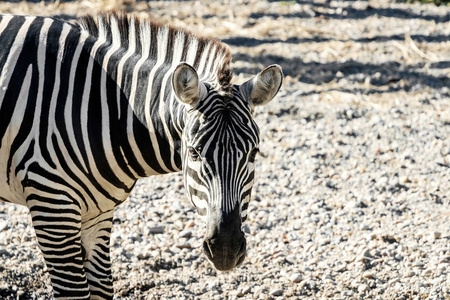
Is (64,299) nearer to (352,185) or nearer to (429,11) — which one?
(352,185)

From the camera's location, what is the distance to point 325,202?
272 inches

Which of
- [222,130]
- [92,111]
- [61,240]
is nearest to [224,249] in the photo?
[222,130]

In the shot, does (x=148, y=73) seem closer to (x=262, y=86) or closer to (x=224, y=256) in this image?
(x=262, y=86)

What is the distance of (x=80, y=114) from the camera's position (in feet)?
12.4

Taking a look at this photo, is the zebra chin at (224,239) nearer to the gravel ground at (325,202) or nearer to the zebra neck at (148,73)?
the zebra neck at (148,73)

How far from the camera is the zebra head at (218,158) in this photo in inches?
128

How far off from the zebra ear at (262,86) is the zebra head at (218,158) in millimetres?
24

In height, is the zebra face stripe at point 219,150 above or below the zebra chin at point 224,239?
above

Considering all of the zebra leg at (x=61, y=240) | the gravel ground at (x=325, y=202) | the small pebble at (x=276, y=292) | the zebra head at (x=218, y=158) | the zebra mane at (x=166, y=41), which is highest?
the zebra mane at (x=166, y=41)

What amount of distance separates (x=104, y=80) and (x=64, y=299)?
152 cm

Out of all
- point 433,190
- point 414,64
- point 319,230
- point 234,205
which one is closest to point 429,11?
point 414,64

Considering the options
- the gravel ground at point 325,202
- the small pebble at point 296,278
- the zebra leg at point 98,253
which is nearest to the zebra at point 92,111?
the zebra leg at point 98,253

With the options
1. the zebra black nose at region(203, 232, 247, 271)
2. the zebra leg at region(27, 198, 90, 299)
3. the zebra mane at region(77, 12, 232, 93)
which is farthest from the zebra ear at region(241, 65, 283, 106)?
the zebra leg at region(27, 198, 90, 299)

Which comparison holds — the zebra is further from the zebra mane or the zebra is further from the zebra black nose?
the zebra black nose
